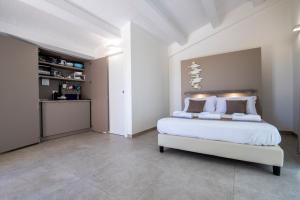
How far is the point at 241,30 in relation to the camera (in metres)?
4.38

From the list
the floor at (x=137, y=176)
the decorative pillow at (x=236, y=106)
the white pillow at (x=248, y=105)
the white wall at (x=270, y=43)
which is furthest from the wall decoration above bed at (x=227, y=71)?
the floor at (x=137, y=176)

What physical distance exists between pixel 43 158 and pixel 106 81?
7.99 ft

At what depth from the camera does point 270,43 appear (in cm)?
406

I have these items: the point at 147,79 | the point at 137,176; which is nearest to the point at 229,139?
the point at 137,176

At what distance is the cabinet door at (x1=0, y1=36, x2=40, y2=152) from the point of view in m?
2.81

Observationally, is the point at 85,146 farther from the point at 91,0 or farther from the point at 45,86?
the point at 91,0

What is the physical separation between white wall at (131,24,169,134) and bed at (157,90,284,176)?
1392 millimetres

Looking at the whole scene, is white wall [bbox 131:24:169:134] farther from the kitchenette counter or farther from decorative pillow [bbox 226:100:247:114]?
decorative pillow [bbox 226:100:247:114]

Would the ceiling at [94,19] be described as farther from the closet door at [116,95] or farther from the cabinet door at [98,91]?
the closet door at [116,95]

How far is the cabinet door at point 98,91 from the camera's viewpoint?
441cm

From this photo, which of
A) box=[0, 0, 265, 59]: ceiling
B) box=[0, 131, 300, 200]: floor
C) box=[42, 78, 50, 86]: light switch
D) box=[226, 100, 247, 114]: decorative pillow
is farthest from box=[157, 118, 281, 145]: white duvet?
box=[42, 78, 50, 86]: light switch

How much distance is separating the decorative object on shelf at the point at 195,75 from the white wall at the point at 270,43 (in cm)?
87

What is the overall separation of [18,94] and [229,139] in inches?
155

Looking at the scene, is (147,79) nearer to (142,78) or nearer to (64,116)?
(142,78)
